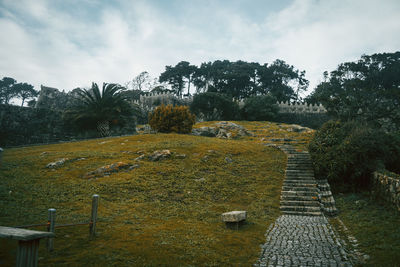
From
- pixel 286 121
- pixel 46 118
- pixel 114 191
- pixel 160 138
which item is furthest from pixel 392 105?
pixel 46 118

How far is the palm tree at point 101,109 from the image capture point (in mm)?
29078

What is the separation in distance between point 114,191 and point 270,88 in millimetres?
59126

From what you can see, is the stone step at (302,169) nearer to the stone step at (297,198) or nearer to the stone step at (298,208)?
the stone step at (297,198)

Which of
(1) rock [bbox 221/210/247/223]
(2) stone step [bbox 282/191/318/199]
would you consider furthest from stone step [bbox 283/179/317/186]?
(1) rock [bbox 221/210/247/223]

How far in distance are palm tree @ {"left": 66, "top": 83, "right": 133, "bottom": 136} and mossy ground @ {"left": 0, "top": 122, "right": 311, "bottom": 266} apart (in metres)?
9.77

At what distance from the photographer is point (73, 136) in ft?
107

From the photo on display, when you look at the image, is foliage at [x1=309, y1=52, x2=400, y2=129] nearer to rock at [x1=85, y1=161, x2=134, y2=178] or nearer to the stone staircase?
the stone staircase

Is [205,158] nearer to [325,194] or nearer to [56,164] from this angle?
[325,194]

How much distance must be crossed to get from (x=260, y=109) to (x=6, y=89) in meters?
80.6

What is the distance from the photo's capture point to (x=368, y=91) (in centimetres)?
3111

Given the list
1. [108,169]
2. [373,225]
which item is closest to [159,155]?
[108,169]

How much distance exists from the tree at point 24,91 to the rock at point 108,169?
279 feet

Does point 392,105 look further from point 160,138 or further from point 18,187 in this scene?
point 18,187

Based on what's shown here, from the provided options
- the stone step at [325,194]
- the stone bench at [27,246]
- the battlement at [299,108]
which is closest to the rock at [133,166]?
the stone step at [325,194]
